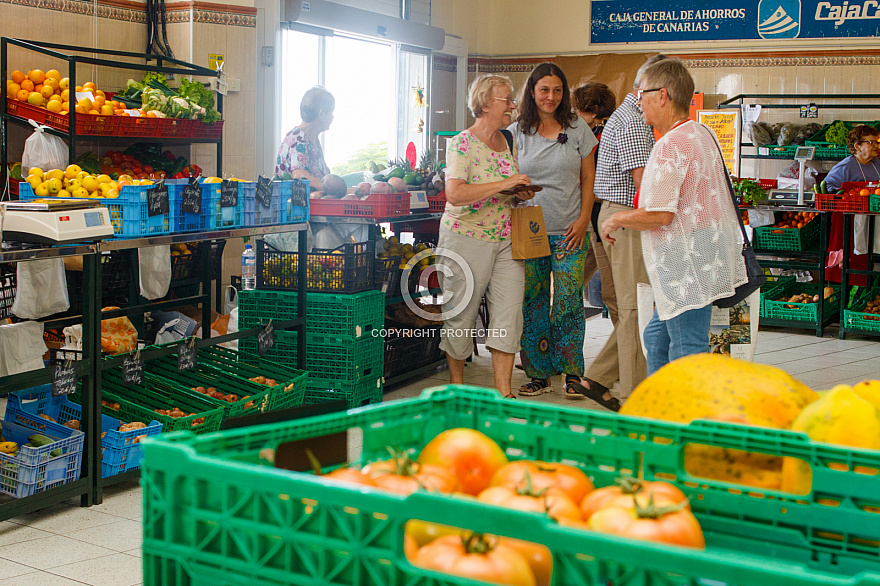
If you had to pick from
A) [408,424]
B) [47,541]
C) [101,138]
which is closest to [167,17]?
[101,138]

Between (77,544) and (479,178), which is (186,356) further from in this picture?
(479,178)

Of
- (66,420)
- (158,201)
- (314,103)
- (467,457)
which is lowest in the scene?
(66,420)

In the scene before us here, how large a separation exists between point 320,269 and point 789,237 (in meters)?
4.70

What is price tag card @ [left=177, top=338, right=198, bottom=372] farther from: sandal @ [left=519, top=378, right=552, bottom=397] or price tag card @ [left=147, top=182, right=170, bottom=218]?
sandal @ [left=519, top=378, right=552, bottom=397]

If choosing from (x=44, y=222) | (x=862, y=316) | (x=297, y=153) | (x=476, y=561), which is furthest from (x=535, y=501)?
(x=862, y=316)

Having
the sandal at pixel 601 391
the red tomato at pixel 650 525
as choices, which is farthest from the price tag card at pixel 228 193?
the red tomato at pixel 650 525

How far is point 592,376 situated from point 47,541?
3.21 m

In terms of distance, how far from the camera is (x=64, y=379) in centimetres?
326

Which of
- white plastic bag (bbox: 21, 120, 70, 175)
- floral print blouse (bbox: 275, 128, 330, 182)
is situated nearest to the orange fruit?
white plastic bag (bbox: 21, 120, 70, 175)

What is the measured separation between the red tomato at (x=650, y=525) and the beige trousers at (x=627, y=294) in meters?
3.87

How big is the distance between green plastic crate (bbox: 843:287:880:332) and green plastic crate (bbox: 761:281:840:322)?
23 centimetres

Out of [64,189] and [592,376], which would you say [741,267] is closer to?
[592,376]

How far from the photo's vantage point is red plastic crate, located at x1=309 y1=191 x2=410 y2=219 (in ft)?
16.2

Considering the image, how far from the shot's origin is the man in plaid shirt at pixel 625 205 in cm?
461
